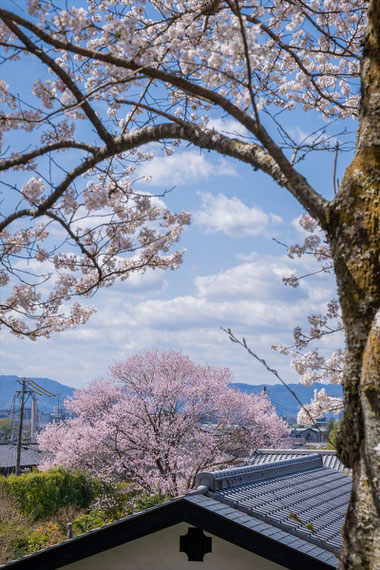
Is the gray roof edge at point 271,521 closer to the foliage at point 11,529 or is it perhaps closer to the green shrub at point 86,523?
the foliage at point 11,529

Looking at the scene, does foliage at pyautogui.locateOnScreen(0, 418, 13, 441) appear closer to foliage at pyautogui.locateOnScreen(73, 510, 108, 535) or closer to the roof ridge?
foliage at pyautogui.locateOnScreen(73, 510, 108, 535)

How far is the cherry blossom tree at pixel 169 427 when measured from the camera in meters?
14.5

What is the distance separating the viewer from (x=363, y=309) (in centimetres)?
224

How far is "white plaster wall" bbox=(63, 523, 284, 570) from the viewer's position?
3.88 meters

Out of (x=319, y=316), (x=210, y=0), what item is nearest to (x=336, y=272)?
(x=210, y=0)

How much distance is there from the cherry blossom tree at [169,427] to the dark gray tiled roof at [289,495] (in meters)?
→ 7.23

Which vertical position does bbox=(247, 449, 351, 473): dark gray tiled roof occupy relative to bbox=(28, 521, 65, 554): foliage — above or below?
above

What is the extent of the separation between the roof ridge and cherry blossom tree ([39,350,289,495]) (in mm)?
7025

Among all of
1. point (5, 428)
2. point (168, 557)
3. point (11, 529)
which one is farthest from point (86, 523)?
point (5, 428)

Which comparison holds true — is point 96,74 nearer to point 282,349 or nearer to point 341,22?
point 341,22

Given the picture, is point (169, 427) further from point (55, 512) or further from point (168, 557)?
point (168, 557)

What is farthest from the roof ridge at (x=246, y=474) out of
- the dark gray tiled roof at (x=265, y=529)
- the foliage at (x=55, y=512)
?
the foliage at (x=55, y=512)

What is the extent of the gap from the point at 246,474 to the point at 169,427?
9.39 m

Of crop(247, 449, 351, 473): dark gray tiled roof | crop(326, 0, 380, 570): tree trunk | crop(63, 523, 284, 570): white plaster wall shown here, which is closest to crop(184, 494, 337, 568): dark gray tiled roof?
crop(63, 523, 284, 570): white plaster wall
